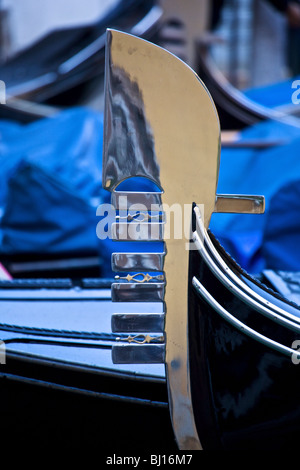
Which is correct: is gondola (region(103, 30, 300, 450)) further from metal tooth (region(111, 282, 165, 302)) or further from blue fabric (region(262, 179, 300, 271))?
blue fabric (region(262, 179, 300, 271))

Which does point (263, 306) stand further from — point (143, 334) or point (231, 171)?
point (231, 171)

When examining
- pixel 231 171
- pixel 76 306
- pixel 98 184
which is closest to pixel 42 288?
pixel 76 306

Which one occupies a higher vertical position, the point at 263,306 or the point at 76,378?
the point at 263,306

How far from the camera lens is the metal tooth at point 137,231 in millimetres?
501

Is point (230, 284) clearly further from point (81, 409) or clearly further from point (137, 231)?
point (81, 409)

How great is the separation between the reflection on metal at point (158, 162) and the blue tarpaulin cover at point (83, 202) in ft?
1.87


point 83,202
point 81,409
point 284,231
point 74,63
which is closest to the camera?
point 81,409

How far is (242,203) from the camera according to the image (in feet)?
1.62

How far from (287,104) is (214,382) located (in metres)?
2.23

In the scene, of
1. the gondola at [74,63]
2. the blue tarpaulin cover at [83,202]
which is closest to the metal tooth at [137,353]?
the blue tarpaulin cover at [83,202]

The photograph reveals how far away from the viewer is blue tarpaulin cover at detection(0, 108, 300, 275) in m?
1.16

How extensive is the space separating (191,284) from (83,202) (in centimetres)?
83

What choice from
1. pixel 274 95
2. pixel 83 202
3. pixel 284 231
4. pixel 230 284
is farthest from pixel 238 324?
pixel 274 95

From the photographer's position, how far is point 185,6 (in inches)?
96.1
